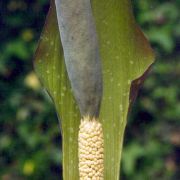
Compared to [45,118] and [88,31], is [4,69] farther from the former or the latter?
[88,31]

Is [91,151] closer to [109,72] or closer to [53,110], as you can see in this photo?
[109,72]

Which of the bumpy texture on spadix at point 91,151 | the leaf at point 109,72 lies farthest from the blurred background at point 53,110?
the bumpy texture on spadix at point 91,151

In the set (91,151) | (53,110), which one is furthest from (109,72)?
(53,110)

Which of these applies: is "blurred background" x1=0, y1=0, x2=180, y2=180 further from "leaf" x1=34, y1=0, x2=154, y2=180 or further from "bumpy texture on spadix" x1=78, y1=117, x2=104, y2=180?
"bumpy texture on spadix" x1=78, y1=117, x2=104, y2=180

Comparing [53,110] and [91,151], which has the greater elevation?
[91,151]

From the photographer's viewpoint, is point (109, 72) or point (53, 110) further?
point (53, 110)

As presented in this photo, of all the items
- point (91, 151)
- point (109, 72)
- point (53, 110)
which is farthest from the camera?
point (53, 110)
